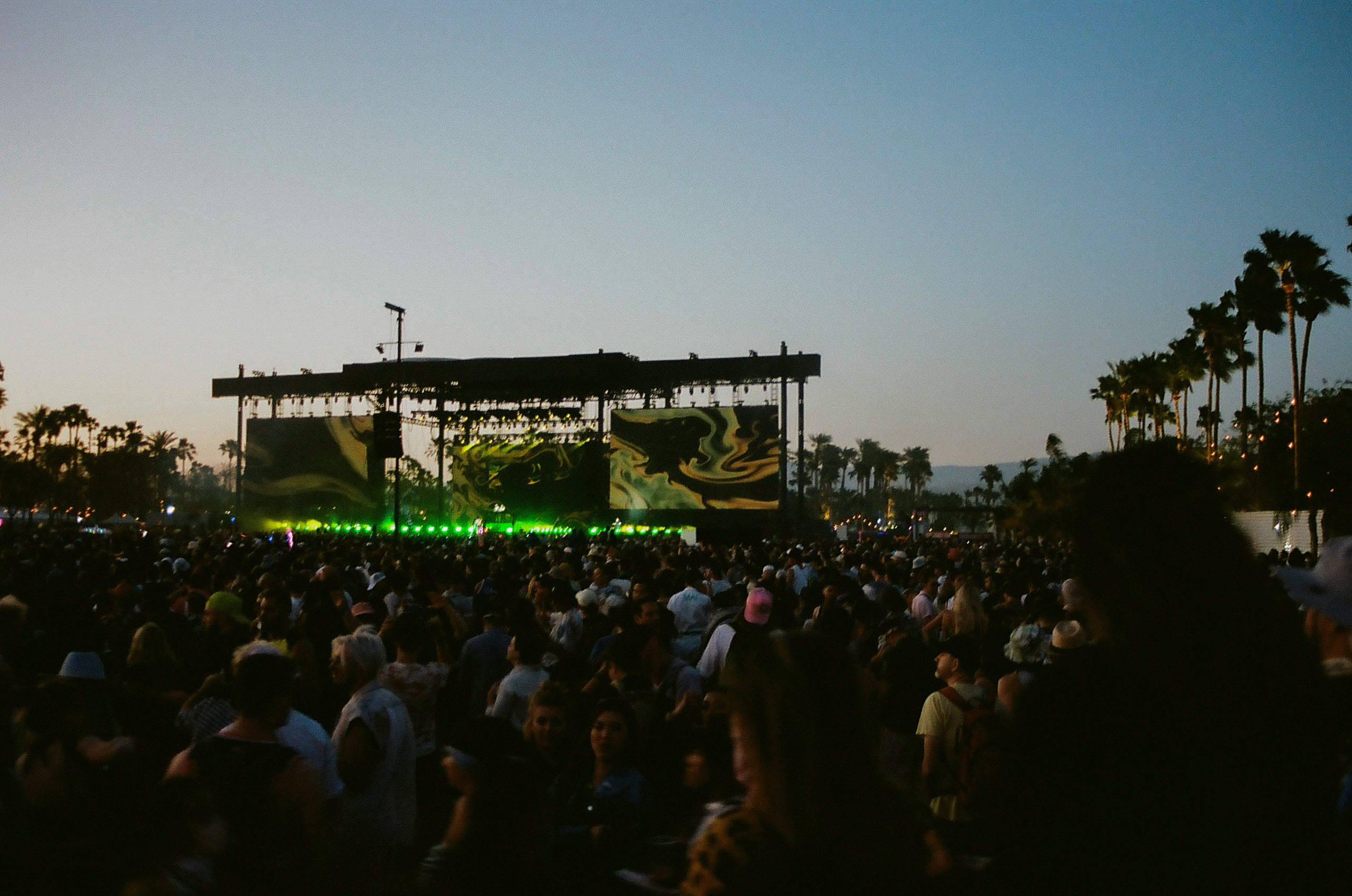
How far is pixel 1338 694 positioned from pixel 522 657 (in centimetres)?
485

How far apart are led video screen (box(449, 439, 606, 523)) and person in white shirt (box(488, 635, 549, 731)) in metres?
45.6

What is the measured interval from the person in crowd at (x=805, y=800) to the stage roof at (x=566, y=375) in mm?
47030

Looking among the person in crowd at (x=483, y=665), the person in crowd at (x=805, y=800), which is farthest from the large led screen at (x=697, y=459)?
the person in crowd at (x=805, y=800)

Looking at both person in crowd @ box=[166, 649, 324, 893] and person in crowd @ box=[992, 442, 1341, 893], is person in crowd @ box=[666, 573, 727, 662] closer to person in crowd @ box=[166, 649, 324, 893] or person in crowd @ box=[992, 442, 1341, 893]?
person in crowd @ box=[166, 649, 324, 893]

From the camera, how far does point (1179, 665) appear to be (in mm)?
2055

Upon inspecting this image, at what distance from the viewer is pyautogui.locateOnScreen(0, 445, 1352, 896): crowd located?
198 cm

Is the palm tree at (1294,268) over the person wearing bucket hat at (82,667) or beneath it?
over

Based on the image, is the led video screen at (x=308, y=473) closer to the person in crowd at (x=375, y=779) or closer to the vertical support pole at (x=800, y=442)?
the vertical support pole at (x=800, y=442)

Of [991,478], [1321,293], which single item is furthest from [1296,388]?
[991,478]

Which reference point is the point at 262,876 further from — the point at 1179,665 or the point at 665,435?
the point at 665,435

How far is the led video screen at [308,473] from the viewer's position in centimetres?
5612

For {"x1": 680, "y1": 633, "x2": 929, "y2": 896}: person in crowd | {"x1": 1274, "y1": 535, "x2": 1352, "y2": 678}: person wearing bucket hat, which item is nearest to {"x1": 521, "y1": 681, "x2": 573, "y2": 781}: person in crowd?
{"x1": 680, "y1": 633, "x2": 929, "y2": 896}: person in crowd

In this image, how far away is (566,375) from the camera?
49.5 m

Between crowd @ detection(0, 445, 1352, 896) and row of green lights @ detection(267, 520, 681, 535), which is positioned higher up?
crowd @ detection(0, 445, 1352, 896)
